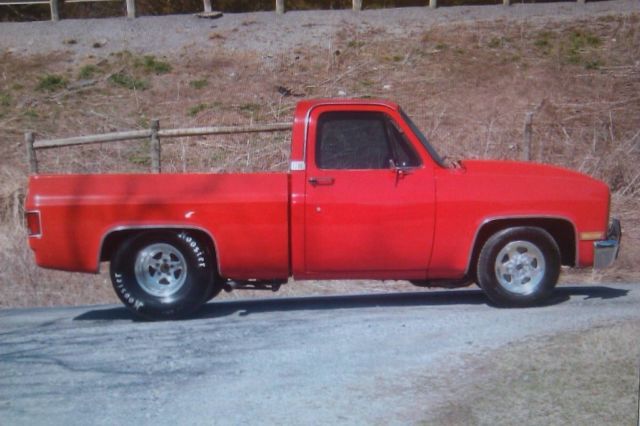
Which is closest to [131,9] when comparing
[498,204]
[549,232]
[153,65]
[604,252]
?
[153,65]

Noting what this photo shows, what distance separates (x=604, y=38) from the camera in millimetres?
24984

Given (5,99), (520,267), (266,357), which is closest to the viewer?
(266,357)

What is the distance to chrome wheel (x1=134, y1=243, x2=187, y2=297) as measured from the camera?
8.27 meters

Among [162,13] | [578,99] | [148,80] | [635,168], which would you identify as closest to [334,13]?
[162,13]

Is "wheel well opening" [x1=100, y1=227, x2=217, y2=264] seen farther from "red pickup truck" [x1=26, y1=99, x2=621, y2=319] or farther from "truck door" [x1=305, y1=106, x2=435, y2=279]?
"truck door" [x1=305, y1=106, x2=435, y2=279]

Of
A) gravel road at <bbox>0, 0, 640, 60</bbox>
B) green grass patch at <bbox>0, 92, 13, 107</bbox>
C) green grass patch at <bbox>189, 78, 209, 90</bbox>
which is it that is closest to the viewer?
green grass patch at <bbox>0, 92, 13, 107</bbox>

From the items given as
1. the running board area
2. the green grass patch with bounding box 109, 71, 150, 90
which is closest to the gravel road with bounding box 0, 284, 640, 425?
the running board area

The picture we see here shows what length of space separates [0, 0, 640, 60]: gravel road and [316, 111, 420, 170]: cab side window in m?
17.2

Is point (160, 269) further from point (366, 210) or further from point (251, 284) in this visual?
point (366, 210)

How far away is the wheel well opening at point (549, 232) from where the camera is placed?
27.3ft

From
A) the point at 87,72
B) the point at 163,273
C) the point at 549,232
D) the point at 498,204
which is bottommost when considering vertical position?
the point at 163,273

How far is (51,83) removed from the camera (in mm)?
23453

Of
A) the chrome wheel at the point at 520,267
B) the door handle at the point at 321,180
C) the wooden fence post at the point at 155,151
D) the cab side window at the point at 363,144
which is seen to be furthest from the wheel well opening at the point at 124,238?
the wooden fence post at the point at 155,151

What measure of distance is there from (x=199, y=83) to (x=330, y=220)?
1568cm
